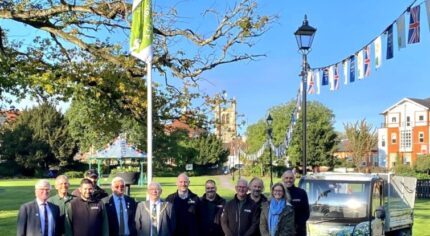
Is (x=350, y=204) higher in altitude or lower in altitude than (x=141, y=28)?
lower

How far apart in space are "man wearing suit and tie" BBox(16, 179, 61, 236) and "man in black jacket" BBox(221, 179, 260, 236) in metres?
2.45

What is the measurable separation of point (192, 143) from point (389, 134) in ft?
115

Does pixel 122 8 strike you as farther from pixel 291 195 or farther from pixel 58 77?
pixel 291 195

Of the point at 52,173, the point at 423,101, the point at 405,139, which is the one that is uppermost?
the point at 423,101

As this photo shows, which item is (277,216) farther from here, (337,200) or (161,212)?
(337,200)

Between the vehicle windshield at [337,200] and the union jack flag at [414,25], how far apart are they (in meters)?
3.40

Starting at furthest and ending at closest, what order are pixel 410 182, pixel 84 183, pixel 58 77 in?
pixel 410 182
pixel 58 77
pixel 84 183

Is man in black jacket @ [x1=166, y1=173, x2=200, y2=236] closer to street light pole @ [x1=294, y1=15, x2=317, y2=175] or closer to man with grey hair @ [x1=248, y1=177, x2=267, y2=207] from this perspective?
man with grey hair @ [x1=248, y1=177, x2=267, y2=207]

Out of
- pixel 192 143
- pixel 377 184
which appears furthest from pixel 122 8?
pixel 192 143

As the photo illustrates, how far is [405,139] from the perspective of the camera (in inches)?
3949

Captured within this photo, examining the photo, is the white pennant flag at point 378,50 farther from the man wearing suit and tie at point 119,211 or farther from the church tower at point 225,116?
the man wearing suit and tie at point 119,211

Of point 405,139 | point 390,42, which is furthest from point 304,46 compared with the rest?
point 405,139

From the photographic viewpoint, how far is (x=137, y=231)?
27.1 ft

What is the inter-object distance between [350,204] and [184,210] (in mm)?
4972
